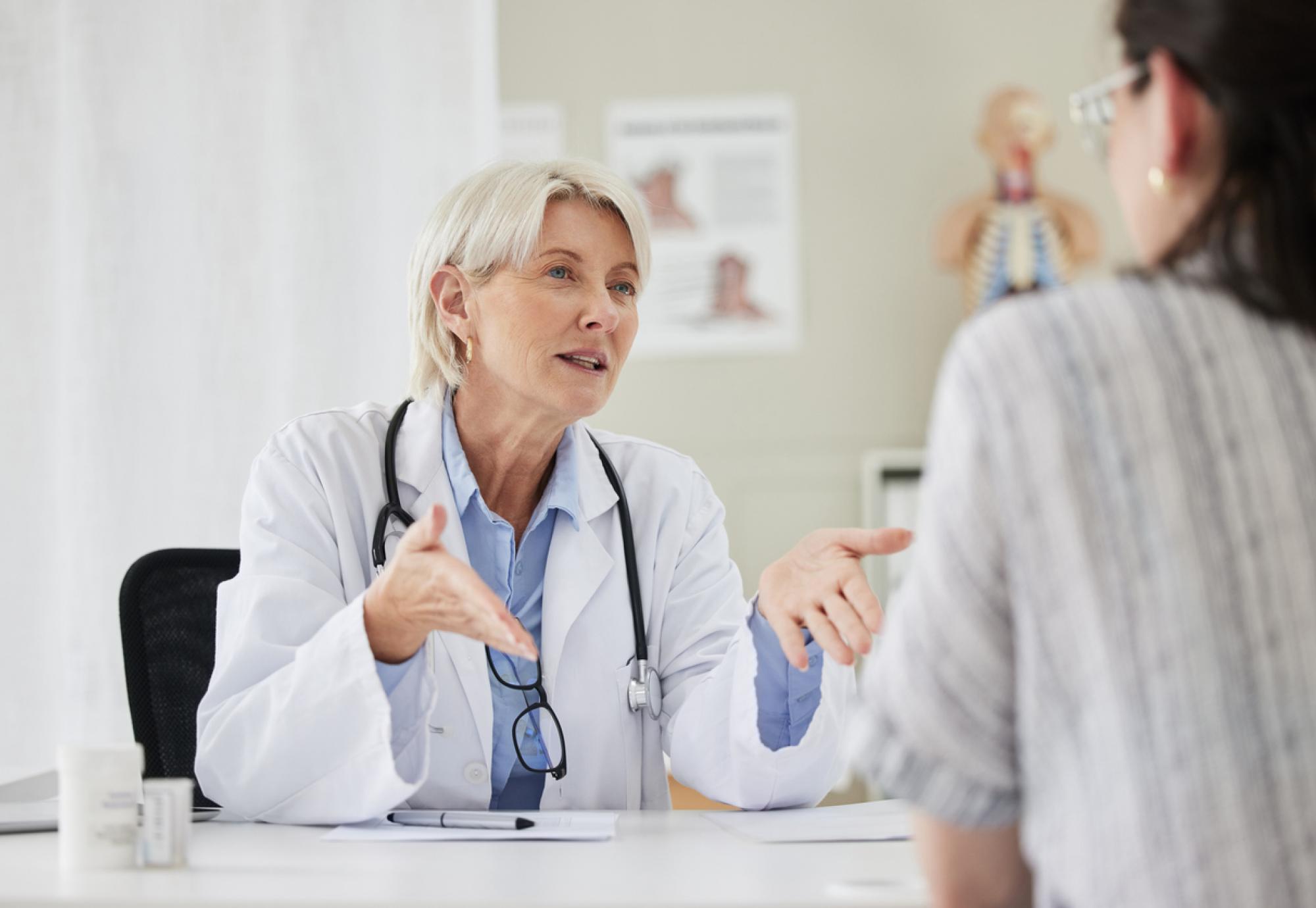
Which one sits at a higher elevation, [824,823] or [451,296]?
[451,296]

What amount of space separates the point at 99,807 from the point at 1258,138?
958 mm

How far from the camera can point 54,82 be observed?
7.84 ft

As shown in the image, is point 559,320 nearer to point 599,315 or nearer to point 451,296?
point 599,315

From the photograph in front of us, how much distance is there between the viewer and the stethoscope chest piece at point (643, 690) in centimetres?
151

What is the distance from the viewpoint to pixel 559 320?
1.61 meters

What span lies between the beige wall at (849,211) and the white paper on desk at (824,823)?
1.72m

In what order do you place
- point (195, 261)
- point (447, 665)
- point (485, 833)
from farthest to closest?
point (195, 261)
point (447, 665)
point (485, 833)

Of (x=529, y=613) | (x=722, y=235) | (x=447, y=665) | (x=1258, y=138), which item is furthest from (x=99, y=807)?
(x=722, y=235)

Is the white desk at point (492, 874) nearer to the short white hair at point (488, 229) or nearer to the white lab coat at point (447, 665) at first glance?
the white lab coat at point (447, 665)

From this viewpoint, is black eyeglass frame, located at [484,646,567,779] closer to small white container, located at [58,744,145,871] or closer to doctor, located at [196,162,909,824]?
doctor, located at [196,162,909,824]

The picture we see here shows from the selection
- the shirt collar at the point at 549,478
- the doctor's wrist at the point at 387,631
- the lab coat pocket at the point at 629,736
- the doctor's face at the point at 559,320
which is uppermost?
the doctor's face at the point at 559,320

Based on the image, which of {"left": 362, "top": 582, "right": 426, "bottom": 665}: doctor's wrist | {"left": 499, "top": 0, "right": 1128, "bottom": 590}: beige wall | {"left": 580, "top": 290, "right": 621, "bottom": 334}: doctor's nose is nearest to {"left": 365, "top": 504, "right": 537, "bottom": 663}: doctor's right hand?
{"left": 362, "top": 582, "right": 426, "bottom": 665}: doctor's wrist

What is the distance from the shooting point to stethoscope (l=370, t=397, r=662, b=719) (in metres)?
1.46

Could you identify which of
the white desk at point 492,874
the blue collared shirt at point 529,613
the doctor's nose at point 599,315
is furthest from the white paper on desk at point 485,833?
the doctor's nose at point 599,315
